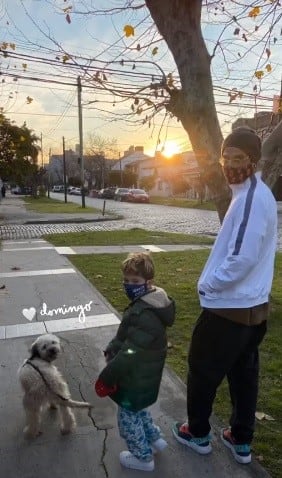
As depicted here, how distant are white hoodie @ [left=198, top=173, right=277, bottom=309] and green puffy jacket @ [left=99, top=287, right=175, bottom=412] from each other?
0.89 ft

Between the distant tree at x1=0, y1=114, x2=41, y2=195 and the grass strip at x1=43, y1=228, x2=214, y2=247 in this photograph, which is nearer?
the grass strip at x1=43, y1=228, x2=214, y2=247

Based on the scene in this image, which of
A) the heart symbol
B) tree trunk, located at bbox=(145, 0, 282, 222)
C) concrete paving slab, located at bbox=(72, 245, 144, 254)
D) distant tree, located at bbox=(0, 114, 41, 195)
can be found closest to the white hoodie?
tree trunk, located at bbox=(145, 0, 282, 222)

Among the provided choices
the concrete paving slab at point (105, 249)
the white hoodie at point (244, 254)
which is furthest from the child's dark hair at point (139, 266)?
the concrete paving slab at point (105, 249)

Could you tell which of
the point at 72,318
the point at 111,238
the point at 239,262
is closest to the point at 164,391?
the point at 239,262

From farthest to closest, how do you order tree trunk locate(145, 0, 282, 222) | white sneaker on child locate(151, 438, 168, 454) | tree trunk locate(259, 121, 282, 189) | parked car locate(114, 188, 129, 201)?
parked car locate(114, 188, 129, 201) → tree trunk locate(145, 0, 282, 222) → tree trunk locate(259, 121, 282, 189) → white sneaker on child locate(151, 438, 168, 454)

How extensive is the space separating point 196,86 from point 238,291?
3893 millimetres

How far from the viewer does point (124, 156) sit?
91688 mm

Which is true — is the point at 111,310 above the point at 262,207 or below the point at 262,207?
below

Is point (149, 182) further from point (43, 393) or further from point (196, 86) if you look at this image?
point (43, 393)

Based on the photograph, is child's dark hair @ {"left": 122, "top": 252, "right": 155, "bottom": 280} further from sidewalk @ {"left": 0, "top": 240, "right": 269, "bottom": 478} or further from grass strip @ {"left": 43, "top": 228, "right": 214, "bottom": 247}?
grass strip @ {"left": 43, "top": 228, "right": 214, "bottom": 247}

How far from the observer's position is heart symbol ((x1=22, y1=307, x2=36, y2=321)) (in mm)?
5680

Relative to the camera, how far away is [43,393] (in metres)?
3.02

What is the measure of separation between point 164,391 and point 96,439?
845 millimetres

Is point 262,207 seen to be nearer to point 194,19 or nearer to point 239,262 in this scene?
point 239,262
